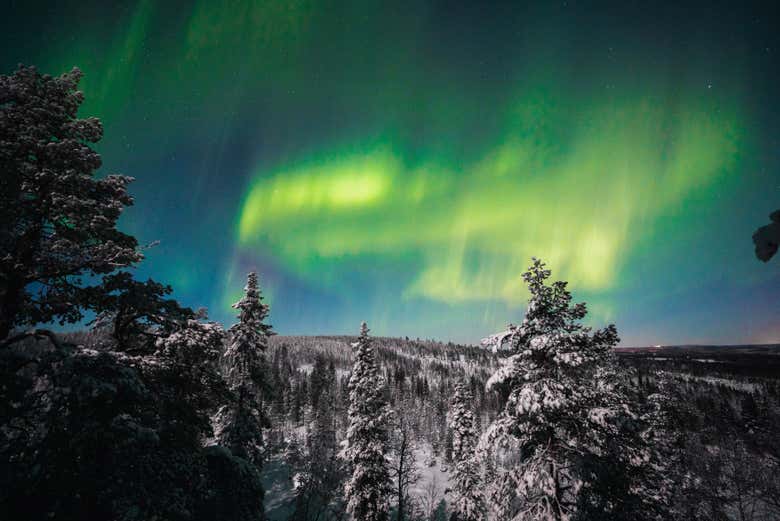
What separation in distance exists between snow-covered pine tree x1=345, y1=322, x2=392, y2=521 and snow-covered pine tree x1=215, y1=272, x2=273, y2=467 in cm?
625

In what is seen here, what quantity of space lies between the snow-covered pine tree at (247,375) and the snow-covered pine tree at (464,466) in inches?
698

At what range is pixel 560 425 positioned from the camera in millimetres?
9805

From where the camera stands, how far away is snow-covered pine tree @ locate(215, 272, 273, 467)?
601 inches

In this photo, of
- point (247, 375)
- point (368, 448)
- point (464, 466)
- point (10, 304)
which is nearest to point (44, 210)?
point (10, 304)

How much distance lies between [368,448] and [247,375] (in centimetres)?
960

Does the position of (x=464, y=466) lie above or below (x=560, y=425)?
below

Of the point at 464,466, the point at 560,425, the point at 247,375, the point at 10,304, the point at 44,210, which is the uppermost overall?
the point at 44,210

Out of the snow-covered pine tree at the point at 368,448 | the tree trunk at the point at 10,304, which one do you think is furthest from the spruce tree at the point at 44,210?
the snow-covered pine tree at the point at 368,448

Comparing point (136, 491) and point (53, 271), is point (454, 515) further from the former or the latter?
point (53, 271)

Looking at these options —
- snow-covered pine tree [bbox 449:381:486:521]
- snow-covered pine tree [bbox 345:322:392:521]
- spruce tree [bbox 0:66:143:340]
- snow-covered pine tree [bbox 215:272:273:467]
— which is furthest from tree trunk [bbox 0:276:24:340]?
snow-covered pine tree [bbox 449:381:486:521]

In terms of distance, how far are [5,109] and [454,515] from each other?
35.0m

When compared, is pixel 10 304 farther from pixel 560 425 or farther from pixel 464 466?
pixel 464 466

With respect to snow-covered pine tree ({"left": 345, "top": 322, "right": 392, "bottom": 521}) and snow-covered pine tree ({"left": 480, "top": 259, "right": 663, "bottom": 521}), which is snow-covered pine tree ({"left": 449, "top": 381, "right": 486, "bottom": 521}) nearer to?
snow-covered pine tree ({"left": 345, "top": 322, "right": 392, "bottom": 521})

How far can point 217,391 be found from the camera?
7.40 metres
